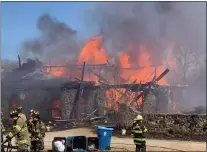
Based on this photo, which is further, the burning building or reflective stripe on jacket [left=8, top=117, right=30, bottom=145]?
the burning building

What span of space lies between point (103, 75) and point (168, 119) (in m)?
14.8

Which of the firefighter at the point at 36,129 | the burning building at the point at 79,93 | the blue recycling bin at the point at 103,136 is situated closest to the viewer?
the firefighter at the point at 36,129

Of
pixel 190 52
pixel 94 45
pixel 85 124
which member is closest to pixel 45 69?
pixel 94 45

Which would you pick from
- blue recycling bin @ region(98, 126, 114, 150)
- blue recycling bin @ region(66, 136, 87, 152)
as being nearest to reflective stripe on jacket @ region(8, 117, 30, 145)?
blue recycling bin @ region(66, 136, 87, 152)

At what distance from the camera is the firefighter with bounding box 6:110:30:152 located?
9516mm

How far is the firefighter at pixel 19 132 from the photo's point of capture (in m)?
9.52

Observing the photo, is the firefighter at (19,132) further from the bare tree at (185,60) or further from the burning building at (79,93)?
the bare tree at (185,60)

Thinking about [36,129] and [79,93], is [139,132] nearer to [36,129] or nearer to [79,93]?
[36,129]

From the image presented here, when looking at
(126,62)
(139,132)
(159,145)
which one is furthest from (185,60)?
(139,132)

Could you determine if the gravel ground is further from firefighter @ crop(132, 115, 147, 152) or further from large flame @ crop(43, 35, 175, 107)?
large flame @ crop(43, 35, 175, 107)

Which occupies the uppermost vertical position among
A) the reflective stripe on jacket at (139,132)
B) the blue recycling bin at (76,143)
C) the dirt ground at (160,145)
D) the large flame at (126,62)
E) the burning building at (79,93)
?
the large flame at (126,62)

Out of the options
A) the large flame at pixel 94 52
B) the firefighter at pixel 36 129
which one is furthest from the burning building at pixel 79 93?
the firefighter at pixel 36 129

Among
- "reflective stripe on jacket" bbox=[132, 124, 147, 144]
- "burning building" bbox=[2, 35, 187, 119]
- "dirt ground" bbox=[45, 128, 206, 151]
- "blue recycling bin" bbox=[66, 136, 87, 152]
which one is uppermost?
"burning building" bbox=[2, 35, 187, 119]

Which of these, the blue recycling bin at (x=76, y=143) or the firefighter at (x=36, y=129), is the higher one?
the firefighter at (x=36, y=129)
